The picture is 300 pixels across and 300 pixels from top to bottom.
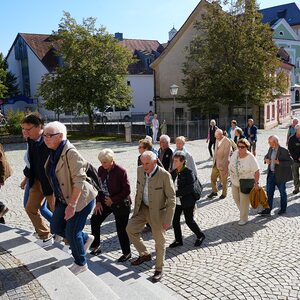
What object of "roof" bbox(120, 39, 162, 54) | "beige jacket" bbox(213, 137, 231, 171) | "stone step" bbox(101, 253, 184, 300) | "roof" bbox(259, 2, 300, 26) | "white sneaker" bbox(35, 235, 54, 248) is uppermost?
"roof" bbox(259, 2, 300, 26)

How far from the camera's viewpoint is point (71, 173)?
4.59 m

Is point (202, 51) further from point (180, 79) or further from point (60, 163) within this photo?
point (60, 163)

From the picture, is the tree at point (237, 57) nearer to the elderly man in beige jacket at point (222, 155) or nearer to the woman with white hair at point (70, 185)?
the elderly man in beige jacket at point (222, 155)

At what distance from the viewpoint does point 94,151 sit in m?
21.7

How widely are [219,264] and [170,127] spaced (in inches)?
950

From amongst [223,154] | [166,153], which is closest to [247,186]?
[166,153]

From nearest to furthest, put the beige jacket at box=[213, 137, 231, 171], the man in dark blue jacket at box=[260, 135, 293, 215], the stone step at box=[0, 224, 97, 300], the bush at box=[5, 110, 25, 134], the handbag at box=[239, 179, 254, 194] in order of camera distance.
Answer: the stone step at box=[0, 224, 97, 300], the handbag at box=[239, 179, 254, 194], the man in dark blue jacket at box=[260, 135, 293, 215], the beige jacket at box=[213, 137, 231, 171], the bush at box=[5, 110, 25, 134]

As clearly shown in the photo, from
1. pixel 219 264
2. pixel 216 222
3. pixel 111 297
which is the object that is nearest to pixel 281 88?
pixel 216 222

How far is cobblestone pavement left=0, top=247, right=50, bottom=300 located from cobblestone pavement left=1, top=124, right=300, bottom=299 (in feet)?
5.45

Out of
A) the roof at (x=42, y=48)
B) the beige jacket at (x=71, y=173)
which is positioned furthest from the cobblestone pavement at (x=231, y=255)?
the roof at (x=42, y=48)

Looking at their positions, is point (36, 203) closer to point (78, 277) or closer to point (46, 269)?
point (46, 269)

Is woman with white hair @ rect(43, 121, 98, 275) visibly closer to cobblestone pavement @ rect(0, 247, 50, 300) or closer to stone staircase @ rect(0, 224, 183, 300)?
stone staircase @ rect(0, 224, 183, 300)

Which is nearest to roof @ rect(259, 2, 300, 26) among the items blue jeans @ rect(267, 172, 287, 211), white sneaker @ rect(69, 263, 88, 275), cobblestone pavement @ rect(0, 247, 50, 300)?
blue jeans @ rect(267, 172, 287, 211)

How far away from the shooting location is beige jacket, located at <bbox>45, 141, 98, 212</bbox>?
180 inches
